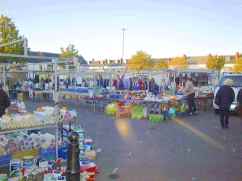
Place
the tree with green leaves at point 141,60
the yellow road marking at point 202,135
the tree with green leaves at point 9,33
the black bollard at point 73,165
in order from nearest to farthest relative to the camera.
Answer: the black bollard at point 73,165, the yellow road marking at point 202,135, the tree with green leaves at point 9,33, the tree with green leaves at point 141,60

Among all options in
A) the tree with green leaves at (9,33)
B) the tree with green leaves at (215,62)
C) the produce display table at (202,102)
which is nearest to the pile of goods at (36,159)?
the produce display table at (202,102)

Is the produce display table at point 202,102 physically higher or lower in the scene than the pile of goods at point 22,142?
lower

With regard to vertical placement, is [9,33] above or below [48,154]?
above

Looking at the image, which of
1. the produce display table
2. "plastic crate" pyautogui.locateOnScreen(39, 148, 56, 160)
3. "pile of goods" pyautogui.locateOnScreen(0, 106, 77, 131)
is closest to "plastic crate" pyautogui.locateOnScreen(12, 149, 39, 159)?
"plastic crate" pyautogui.locateOnScreen(39, 148, 56, 160)

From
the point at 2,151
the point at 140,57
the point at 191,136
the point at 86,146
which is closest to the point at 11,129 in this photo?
the point at 2,151

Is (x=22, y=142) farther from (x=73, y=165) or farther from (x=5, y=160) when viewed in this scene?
(x=73, y=165)

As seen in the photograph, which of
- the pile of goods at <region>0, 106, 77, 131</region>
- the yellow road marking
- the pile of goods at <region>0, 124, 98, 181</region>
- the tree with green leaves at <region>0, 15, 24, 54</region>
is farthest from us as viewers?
the tree with green leaves at <region>0, 15, 24, 54</region>

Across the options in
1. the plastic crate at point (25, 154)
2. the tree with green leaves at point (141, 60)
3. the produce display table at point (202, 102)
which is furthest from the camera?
the tree with green leaves at point (141, 60)

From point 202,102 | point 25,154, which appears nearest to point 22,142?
point 25,154

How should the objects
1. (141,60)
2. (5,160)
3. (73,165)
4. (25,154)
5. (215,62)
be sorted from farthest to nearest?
(215,62) → (141,60) → (25,154) → (5,160) → (73,165)

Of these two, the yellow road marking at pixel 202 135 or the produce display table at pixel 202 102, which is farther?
the produce display table at pixel 202 102

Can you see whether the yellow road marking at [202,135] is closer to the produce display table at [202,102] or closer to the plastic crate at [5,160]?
the produce display table at [202,102]

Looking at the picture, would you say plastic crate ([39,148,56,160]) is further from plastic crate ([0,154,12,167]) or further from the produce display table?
the produce display table

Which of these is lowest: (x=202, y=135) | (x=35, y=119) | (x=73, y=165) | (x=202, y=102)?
(x=202, y=135)
